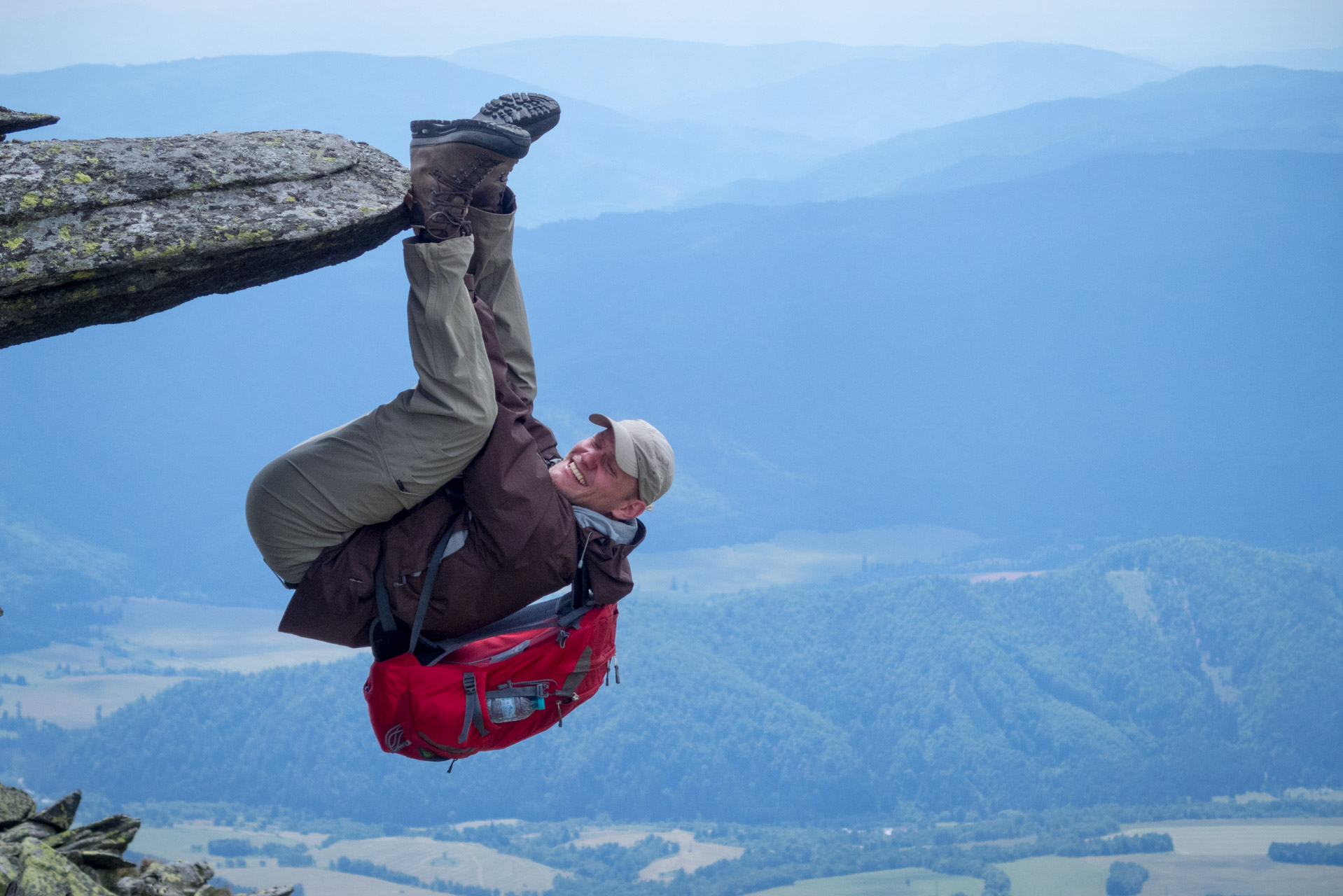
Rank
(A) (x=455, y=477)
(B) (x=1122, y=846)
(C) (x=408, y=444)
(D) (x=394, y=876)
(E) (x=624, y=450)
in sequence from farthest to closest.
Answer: (B) (x=1122, y=846), (D) (x=394, y=876), (E) (x=624, y=450), (A) (x=455, y=477), (C) (x=408, y=444)

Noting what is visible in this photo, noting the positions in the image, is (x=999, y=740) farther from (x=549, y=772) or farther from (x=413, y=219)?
(x=413, y=219)

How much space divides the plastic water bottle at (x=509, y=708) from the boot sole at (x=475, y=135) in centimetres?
300

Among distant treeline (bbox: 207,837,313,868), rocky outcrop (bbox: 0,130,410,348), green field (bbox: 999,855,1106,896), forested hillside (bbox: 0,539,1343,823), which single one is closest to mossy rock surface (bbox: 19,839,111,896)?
rocky outcrop (bbox: 0,130,410,348)

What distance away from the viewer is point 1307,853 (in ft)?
407

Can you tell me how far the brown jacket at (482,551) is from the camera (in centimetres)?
577

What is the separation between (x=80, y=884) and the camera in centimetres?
647

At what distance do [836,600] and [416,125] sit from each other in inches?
6436

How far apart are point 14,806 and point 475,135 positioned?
5674 millimetres

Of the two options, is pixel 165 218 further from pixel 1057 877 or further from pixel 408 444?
pixel 1057 877

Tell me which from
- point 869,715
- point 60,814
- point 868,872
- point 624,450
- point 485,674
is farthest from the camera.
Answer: point 869,715

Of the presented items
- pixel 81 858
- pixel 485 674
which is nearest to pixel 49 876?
pixel 81 858

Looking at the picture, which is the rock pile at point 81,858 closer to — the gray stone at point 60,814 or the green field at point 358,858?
the gray stone at point 60,814

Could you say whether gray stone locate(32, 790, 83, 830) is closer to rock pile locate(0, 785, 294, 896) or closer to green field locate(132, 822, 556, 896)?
rock pile locate(0, 785, 294, 896)

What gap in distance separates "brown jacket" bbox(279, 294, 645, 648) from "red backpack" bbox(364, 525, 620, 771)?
0.34 feet
